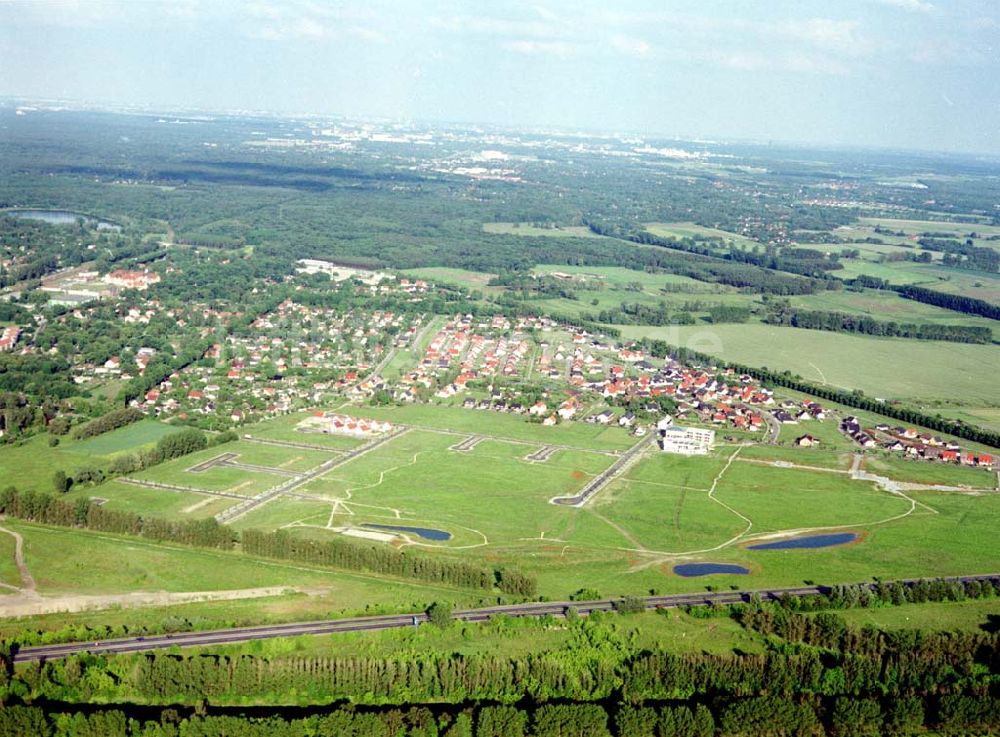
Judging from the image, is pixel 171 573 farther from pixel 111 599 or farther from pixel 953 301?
pixel 953 301

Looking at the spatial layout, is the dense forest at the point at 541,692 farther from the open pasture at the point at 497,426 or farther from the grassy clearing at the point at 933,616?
the open pasture at the point at 497,426

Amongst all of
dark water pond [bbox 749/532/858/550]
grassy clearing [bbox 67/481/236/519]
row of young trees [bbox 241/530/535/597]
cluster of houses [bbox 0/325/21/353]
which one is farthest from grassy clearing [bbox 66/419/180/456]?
dark water pond [bbox 749/532/858/550]

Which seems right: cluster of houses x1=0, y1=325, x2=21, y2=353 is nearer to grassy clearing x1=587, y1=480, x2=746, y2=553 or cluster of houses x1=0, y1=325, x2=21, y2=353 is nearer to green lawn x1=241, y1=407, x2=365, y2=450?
green lawn x1=241, y1=407, x2=365, y2=450

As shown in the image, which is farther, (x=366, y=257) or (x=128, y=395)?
(x=366, y=257)

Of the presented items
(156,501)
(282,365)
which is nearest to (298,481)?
(156,501)

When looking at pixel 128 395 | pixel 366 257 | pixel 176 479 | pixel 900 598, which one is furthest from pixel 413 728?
pixel 366 257

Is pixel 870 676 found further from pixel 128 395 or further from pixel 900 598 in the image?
pixel 128 395
